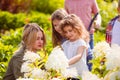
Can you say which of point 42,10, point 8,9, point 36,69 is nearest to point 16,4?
point 8,9

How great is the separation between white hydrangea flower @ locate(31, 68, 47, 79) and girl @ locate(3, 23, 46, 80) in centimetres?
156

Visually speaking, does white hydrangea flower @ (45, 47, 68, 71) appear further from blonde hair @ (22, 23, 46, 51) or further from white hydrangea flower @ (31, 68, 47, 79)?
blonde hair @ (22, 23, 46, 51)

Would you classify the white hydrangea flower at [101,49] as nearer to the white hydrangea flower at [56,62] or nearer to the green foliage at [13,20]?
the white hydrangea flower at [56,62]

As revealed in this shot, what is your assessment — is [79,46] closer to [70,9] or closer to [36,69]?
[70,9]

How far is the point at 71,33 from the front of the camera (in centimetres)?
567

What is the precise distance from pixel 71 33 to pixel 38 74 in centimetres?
216

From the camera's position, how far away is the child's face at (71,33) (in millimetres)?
5668

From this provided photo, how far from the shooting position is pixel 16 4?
14625mm

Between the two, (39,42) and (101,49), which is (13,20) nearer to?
(39,42)

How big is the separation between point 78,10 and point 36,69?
145 inches

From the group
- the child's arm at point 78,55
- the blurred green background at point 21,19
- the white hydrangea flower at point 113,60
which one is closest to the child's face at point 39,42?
the child's arm at point 78,55

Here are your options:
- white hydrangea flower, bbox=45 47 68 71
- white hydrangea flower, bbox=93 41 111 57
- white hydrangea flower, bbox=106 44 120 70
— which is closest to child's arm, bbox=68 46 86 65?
white hydrangea flower, bbox=93 41 111 57

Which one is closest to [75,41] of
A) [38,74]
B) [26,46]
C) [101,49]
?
[26,46]

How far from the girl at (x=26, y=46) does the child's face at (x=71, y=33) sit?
360mm
